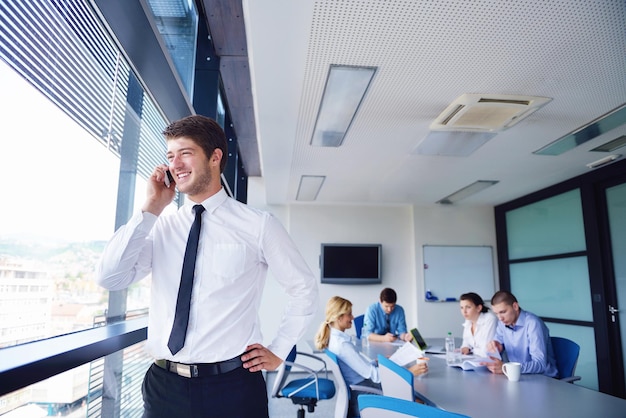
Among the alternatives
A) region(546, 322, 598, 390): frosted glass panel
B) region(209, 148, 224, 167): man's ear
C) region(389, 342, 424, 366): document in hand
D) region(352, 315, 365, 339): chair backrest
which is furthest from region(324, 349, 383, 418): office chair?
region(546, 322, 598, 390): frosted glass panel

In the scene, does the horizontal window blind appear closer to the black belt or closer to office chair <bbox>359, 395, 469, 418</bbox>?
the black belt

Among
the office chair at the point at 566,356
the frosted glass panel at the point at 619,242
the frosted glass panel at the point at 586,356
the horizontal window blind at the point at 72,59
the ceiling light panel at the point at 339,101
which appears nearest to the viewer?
the horizontal window blind at the point at 72,59

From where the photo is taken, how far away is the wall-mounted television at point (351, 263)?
6918mm

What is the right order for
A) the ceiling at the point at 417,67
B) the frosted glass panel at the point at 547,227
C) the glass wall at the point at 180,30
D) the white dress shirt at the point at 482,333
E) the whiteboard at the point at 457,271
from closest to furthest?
the ceiling at the point at 417,67
the glass wall at the point at 180,30
the white dress shirt at the point at 482,333
the frosted glass panel at the point at 547,227
the whiteboard at the point at 457,271

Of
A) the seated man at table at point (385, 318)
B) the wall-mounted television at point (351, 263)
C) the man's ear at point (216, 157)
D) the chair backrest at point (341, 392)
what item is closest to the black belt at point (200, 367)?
the man's ear at point (216, 157)

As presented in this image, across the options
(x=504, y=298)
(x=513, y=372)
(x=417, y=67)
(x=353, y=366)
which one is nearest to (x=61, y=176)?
(x=417, y=67)

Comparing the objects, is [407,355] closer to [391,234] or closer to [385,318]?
[385,318]

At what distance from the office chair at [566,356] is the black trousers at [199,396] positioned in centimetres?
317

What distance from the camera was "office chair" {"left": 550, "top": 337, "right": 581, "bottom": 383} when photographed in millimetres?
3574

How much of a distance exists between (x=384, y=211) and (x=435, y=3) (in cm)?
550

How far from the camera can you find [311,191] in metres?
6.25

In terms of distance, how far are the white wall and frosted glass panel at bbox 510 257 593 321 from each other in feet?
2.46

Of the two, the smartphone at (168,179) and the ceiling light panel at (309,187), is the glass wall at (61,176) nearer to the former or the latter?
the smartphone at (168,179)

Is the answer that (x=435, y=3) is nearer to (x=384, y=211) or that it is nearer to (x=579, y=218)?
(x=579, y=218)
